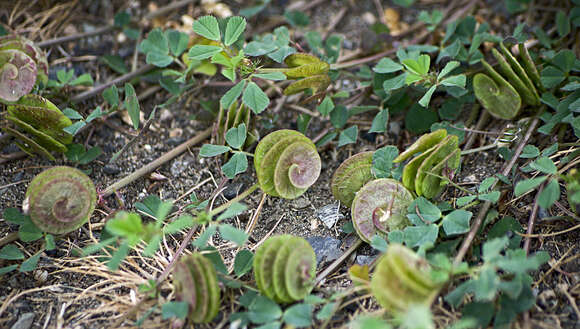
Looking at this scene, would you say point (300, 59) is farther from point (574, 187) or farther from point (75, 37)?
point (75, 37)

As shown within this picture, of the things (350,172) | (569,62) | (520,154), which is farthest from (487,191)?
(569,62)

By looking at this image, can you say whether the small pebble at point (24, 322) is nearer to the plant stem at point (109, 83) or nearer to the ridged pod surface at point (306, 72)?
the plant stem at point (109, 83)

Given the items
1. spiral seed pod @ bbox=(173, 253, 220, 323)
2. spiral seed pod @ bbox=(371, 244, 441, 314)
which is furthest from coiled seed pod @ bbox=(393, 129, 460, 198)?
spiral seed pod @ bbox=(173, 253, 220, 323)

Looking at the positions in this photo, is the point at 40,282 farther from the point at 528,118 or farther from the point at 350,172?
the point at 528,118

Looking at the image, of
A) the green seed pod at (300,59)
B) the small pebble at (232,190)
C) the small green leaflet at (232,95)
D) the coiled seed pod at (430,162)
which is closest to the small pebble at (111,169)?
the small pebble at (232,190)

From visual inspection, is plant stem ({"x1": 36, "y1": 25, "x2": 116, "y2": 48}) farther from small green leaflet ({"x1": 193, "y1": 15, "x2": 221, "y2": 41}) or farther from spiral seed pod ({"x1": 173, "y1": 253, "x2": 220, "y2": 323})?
spiral seed pod ({"x1": 173, "y1": 253, "x2": 220, "y2": 323})
